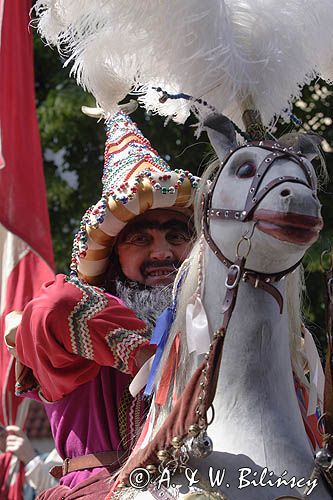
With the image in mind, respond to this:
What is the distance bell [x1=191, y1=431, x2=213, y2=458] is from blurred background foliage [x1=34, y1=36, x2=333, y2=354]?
3.31 m

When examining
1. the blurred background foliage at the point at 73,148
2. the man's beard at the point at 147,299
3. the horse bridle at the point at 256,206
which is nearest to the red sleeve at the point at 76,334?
the man's beard at the point at 147,299

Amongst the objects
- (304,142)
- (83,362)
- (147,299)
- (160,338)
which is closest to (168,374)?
(160,338)

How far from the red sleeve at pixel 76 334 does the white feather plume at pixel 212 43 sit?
75 cm

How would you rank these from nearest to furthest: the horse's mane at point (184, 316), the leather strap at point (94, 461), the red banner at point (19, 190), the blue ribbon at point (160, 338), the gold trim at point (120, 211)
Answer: the horse's mane at point (184, 316)
the blue ribbon at point (160, 338)
the leather strap at point (94, 461)
the gold trim at point (120, 211)
the red banner at point (19, 190)

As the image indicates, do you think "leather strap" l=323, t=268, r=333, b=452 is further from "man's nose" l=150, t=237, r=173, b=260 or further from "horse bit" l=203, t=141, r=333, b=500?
"man's nose" l=150, t=237, r=173, b=260

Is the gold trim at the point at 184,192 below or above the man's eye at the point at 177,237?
above

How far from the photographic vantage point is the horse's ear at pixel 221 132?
9.47 ft

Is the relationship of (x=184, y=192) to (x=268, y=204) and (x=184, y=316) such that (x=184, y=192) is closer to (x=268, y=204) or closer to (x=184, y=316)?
(x=184, y=316)

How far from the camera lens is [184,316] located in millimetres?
2889

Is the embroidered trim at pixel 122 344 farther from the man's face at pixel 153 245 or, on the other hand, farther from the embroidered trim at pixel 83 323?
the man's face at pixel 153 245

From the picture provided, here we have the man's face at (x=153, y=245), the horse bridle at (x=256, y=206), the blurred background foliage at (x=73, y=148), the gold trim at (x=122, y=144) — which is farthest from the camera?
the blurred background foliage at (x=73, y=148)

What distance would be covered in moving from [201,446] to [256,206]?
2.13ft


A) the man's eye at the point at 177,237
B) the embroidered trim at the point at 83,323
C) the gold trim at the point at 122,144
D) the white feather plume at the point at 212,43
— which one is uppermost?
the white feather plume at the point at 212,43

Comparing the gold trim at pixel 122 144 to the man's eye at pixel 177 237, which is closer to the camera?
the man's eye at pixel 177 237
